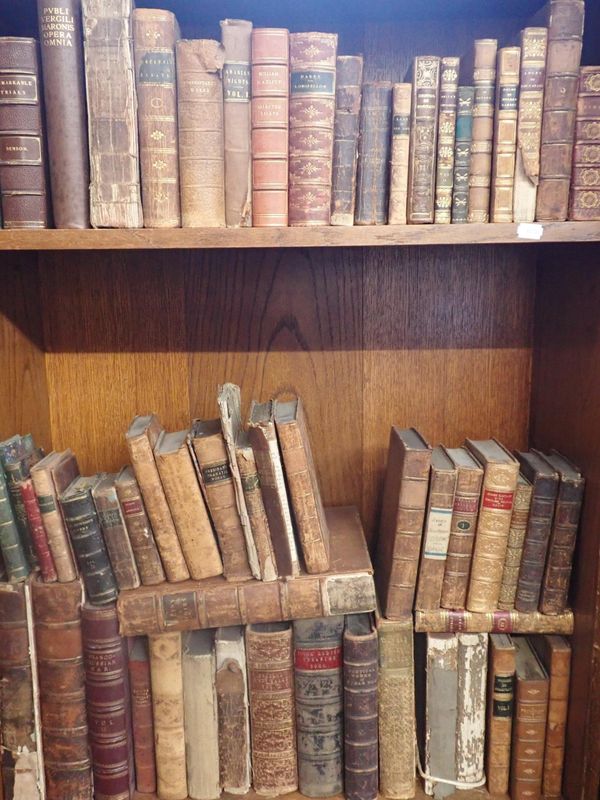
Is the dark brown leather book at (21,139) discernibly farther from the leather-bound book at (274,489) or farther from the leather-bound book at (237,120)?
the leather-bound book at (274,489)

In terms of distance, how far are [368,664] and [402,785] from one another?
0.23m

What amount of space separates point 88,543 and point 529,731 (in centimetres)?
73

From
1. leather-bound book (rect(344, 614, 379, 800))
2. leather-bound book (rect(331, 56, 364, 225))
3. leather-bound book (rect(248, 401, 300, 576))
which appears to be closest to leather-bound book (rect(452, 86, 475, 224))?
leather-bound book (rect(331, 56, 364, 225))

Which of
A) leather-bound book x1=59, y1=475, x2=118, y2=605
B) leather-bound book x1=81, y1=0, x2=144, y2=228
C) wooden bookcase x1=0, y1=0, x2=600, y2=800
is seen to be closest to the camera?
leather-bound book x1=81, y1=0, x2=144, y2=228

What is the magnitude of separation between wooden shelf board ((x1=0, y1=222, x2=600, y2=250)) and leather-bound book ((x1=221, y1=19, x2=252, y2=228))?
42 millimetres

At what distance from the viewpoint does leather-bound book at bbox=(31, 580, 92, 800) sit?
0.98 meters

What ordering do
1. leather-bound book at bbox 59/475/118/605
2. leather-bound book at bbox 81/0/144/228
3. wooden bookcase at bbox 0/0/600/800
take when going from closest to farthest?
leather-bound book at bbox 81/0/144/228 < leather-bound book at bbox 59/475/118/605 < wooden bookcase at bbox 0/0/600/800

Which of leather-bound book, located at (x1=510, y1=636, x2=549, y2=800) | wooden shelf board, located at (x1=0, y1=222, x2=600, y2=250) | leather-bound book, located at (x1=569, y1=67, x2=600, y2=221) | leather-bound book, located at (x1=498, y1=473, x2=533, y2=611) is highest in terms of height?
leather-bound book, located at (x1=569, y1=67, x2=600, y2=221)

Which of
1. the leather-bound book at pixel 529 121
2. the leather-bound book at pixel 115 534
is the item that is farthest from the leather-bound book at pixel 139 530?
the leather-bound book at pixel 529 121

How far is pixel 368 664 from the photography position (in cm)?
99

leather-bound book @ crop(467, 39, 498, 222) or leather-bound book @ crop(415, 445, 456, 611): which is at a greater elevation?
leather-bound book @ crop(467, 39, 498, 222)

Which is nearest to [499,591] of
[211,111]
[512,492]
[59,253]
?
[512,492]

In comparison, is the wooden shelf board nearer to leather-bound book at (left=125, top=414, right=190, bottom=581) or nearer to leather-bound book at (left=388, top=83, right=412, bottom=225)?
leather-bound book at (left=388, top=83, right=412, bottom=225)

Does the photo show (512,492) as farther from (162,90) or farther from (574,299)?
(162,90)
